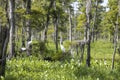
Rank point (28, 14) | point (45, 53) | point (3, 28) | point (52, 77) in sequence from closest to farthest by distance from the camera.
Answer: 1. point (3, 28)
2. point (52, 77)
3. point (28, 14)
4. point (45, 53)

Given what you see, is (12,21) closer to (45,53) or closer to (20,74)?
(45,53)

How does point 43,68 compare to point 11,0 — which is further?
point 11,0

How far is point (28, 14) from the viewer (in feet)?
62.0

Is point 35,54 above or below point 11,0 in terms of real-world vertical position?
below

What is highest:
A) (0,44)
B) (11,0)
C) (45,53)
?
(11,0)

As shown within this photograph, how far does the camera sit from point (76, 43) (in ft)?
62.6

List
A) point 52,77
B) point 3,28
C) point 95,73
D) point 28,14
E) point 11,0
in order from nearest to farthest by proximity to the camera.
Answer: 1. point 3,28
2. point 52,77
3. point 95,73
4. point 11,0
5. point 28,14

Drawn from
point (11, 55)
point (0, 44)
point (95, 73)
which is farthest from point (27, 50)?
point (0, 44)

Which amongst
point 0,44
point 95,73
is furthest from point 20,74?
point 95,73

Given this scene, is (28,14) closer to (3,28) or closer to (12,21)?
(12,21)

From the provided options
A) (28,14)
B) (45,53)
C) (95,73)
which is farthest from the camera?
(45,53)

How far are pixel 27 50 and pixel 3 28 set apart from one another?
10.6 m

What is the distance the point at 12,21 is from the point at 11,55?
1997 mm

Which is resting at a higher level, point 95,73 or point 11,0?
point 11,0
